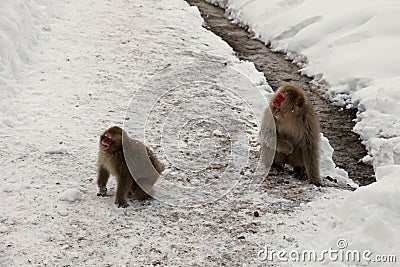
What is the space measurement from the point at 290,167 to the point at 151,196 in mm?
1838

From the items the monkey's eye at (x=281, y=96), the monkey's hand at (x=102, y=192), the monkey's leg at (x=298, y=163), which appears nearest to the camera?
the monkey's hand at (x=102, y=192)

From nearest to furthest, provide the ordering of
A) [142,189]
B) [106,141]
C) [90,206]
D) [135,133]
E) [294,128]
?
[106,141] → [90,206] → [142,189] → [294,128] → [135,133]

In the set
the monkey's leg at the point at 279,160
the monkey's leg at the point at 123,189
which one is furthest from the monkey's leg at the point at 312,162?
the monkey's leg at the point at 123,189

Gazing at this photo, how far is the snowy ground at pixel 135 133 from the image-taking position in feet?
14.6

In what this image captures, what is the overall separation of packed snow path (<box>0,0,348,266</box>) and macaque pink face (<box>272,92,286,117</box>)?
78 cm

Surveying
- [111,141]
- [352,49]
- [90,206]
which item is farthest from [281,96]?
[352,49]

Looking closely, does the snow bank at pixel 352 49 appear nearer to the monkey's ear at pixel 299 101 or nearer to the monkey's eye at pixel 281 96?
the monkey's ear at pixel 299 101

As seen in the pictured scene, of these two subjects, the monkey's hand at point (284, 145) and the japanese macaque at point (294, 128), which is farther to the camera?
the monkey's hand at point (284, 145)

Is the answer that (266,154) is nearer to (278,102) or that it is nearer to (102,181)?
(278,102)

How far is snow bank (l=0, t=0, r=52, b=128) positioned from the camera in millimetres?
6750

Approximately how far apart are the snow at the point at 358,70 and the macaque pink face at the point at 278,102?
1089 millimetres

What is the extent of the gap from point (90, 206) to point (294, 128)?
2.28 metres

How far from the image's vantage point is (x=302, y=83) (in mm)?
10172

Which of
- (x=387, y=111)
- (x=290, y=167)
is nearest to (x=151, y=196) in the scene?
(x=290, y=167)
